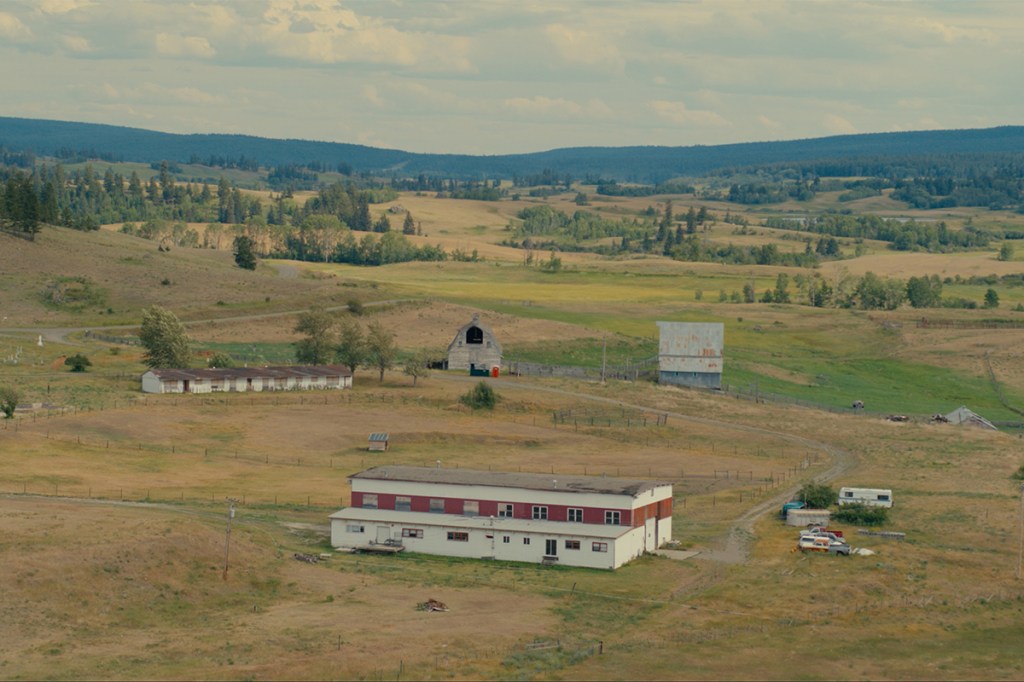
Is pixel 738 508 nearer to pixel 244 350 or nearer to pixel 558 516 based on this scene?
pixel 558 516

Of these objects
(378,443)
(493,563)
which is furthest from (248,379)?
(493,563)

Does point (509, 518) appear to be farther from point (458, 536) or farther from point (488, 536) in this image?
point (458, 536)

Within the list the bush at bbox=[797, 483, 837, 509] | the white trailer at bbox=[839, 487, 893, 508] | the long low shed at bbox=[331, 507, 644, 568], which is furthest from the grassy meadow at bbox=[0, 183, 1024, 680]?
the bush at bbox=[797, 483, 837, 509]

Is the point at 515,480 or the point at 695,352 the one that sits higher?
the point at 695,352

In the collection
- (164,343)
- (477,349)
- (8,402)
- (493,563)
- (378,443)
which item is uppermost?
(164,343)

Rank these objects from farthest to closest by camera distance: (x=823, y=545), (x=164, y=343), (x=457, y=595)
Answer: (x=164, y=343) → (x=823, y=545) → (x=457, y=595)

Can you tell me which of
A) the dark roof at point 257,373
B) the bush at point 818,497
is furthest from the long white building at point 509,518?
the dark roof at point 257,373
